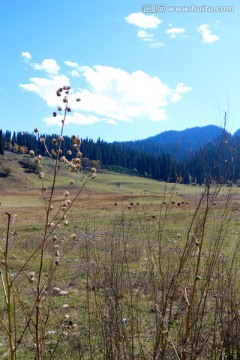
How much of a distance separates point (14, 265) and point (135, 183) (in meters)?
94.8

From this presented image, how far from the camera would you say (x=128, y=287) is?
14.7ft

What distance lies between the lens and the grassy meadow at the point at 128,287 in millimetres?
2037

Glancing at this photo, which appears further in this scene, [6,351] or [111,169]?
[111,169]

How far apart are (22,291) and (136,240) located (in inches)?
236

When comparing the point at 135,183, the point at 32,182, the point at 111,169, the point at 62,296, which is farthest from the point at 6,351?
the point at 111,169

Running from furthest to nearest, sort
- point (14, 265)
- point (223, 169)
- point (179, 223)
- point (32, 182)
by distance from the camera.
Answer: point (32, 182) → point (179, 223) → point (14, 265) → point (223, 169)

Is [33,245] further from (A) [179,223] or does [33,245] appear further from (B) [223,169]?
(B) [223,169]

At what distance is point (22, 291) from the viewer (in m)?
7.54

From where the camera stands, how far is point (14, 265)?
33.1 feet

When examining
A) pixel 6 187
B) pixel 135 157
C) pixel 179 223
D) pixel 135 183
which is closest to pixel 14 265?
pixel 179 223

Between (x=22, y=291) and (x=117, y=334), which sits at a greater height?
(x=117, y=334)

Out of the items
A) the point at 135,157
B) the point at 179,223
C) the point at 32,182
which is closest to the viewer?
the point at 179,223

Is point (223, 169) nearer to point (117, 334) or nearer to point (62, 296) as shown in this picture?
point (117, 334)

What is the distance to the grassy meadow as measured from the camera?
80.2 inches
